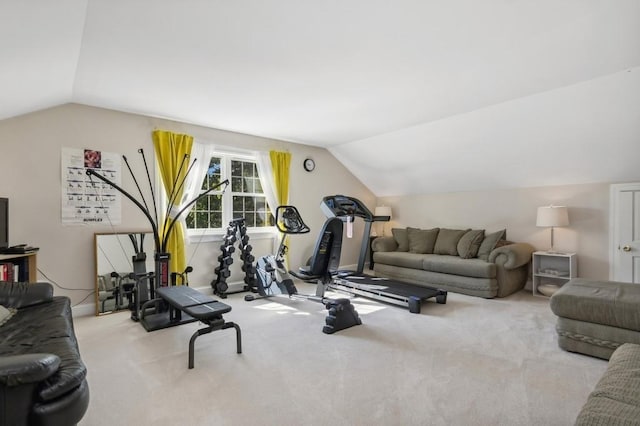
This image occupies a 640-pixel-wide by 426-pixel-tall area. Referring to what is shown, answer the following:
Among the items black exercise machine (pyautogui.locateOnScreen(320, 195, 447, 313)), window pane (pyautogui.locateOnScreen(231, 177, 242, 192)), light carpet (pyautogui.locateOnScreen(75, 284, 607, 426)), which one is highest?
window pane (pyautogui.locateOnScreen(231, 177, 242, 192))

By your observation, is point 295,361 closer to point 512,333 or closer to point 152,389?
point 152,389

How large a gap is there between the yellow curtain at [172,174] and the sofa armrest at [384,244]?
3262 millimetres

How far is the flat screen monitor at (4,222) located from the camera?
9.81 ft

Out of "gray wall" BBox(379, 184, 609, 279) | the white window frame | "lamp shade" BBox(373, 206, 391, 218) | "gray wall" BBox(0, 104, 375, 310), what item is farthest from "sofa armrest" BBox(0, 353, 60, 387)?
"lamp shade" BBox(373, 206, 391, 218)

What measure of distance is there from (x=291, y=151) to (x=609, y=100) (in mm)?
4159

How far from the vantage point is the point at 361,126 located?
4754mm

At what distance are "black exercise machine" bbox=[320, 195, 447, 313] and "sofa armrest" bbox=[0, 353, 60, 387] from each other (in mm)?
3127

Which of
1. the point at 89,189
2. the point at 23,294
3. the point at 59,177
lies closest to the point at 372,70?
the point at 23,294

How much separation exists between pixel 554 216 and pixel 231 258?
4.40 metres

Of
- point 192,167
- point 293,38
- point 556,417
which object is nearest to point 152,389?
point 556,417

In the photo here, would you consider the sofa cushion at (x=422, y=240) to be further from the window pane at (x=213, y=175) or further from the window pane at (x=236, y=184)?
the window pane at (x=213, y=175)

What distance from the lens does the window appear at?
15.6 feet

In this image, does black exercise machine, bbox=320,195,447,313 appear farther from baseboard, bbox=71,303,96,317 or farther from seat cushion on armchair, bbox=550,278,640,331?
baseboard, bbox=71,303,96,317

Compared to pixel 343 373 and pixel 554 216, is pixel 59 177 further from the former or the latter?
pixel 554 216
